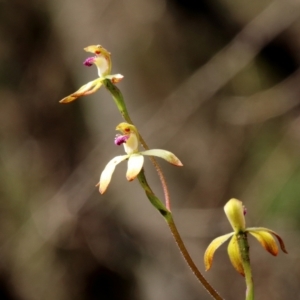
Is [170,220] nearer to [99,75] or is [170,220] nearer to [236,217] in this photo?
[236,217]

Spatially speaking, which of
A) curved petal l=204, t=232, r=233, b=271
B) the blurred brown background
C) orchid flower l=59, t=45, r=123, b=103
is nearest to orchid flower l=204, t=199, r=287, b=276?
curved petal l=204, t=232, r=233, b=271

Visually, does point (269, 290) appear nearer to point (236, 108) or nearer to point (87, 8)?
point (236, 108)

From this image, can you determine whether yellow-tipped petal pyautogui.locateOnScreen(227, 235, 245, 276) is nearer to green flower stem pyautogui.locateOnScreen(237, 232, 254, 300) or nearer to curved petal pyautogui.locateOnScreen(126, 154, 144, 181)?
green flower stem pyautogui.locateOnScreen(237, 232, 254, 300)

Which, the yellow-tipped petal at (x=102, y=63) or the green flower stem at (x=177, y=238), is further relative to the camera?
the yellow-tipped petal at (x=102, y=63)

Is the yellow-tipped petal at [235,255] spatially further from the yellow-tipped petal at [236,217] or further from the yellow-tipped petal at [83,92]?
the yellow-tipped petal at [83,92]

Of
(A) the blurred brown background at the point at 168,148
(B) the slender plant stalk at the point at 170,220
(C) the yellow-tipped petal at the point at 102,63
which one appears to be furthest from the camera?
(A) the blurred brown background at the point at 168,148

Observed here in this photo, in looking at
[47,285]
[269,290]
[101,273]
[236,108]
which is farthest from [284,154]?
[47,285]

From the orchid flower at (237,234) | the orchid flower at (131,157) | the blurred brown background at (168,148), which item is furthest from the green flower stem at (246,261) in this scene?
the blurred brown background at (168,148)

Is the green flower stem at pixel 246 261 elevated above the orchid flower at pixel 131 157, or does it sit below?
below
